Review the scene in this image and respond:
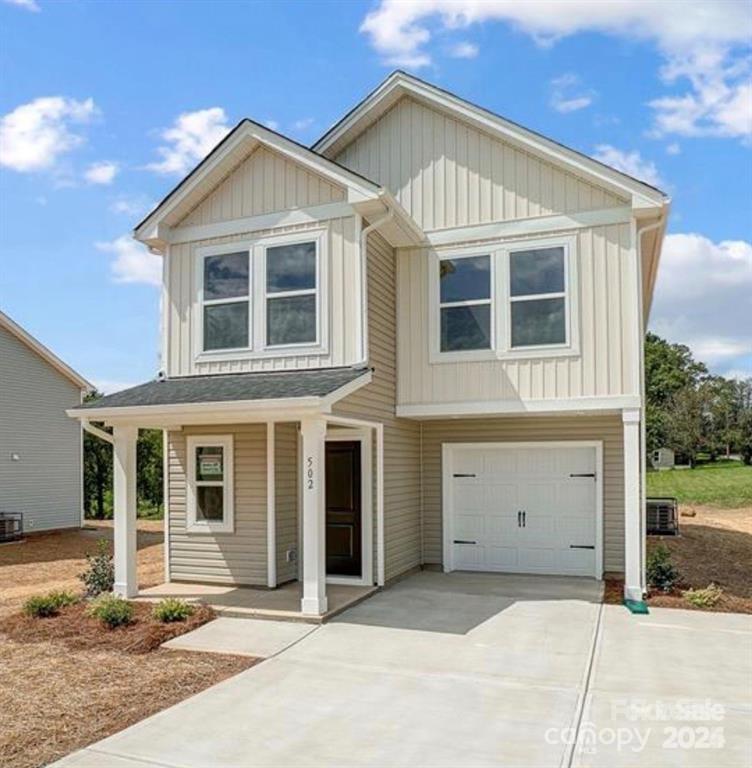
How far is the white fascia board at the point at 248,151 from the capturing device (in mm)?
9250

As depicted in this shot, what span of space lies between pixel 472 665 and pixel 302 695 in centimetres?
174

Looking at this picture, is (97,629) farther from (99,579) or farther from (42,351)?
(42,351)

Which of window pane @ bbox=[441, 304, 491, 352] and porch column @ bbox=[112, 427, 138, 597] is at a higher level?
window pane @ bbox=[441, 304, 491, 352]

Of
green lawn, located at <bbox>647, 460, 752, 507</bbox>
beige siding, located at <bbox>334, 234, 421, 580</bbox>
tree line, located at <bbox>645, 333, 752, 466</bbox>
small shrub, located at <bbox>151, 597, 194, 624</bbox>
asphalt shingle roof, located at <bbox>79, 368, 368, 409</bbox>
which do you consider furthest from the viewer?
tree line, located at <bbox>645, 333, 752, 466</bbox>

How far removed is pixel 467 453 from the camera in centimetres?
1166

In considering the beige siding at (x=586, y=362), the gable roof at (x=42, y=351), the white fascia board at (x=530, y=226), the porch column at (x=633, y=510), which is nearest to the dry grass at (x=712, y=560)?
the porch column at (x=633, y=510)

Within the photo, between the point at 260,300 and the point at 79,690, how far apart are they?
573cm

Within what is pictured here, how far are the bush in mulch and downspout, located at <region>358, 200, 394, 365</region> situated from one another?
3983mm

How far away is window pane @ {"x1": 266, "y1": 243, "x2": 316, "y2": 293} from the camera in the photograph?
32.0 ft

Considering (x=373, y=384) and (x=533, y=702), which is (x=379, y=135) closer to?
(x=373, y=384)

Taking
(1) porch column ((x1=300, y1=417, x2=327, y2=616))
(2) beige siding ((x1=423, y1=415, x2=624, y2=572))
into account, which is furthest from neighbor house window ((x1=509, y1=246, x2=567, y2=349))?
(1) porch column ((x1=300, y1=417, x2=327, y2=616))

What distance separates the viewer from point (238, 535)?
398 inches

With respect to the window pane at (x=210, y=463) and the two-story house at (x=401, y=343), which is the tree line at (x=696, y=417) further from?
the window pane at (x=210, y=463)

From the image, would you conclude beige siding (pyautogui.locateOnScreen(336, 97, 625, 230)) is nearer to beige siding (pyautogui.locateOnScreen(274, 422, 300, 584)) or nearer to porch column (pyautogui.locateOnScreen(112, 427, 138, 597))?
beige siding (pyautogui.locateOnScreen(274, 422, 300, 584))
